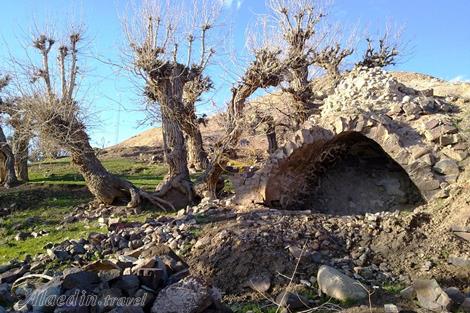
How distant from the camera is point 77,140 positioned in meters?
13.0

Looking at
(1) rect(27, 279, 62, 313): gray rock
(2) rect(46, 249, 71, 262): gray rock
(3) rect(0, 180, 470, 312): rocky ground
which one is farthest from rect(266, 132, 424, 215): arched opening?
(1) rect(27, 279, 62, 313): gray rock

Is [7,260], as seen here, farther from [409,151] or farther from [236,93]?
[409,151]

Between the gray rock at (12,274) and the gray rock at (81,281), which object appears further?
the gray rock at (12,274)

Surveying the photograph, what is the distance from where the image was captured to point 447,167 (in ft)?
28.8

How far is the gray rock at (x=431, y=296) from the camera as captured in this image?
5348mm

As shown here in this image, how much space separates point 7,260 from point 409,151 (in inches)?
302

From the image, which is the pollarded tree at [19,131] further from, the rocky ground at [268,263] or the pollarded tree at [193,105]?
the rocky ground at [268,263]

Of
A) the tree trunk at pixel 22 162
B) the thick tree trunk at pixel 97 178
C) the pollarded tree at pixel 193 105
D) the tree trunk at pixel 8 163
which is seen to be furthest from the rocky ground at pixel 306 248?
the tree trunk at pixel 22 162

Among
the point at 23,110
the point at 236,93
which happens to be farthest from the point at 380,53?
the point at 23,110

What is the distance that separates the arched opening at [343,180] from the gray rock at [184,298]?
4961mm

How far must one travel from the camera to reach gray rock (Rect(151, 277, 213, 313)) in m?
4.89

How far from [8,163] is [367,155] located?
12262 millimetres

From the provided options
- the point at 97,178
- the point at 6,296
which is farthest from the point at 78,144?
the point at 6,296

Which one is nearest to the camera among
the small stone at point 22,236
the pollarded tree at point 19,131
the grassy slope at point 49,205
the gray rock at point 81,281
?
the gray rock at point 81,281
